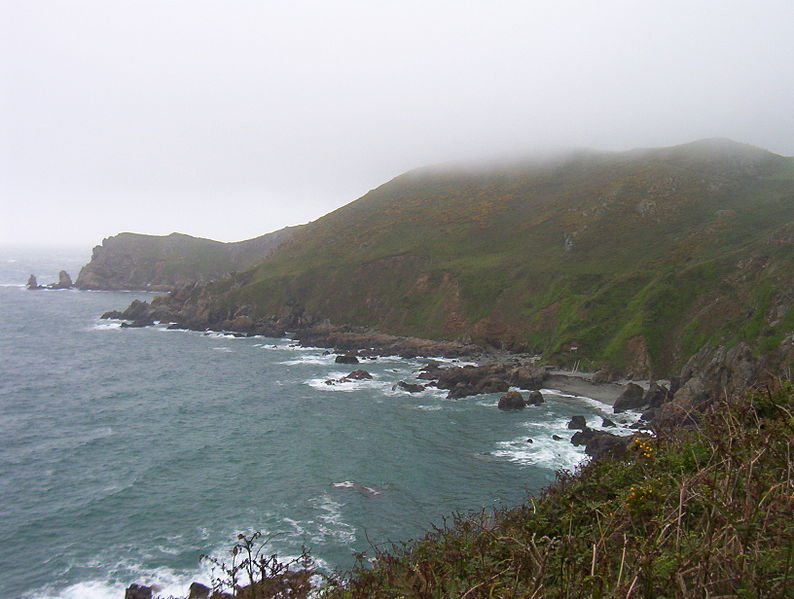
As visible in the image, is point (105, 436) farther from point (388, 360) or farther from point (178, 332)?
point (178, 332)

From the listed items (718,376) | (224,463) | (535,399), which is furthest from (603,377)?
(224,463)

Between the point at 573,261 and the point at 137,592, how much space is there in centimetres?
8943

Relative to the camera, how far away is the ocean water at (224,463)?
2886cm

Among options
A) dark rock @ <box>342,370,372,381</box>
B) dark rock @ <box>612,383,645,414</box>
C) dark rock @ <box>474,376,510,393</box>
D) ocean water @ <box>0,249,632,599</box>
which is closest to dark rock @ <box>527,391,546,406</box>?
ocean water @ <box>0,249,632,599</box>

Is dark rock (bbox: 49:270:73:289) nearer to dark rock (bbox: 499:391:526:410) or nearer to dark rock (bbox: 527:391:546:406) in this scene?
dark rock (bbox: 499:391:526:410)

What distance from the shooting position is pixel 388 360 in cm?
8269

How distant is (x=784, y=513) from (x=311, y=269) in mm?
118694

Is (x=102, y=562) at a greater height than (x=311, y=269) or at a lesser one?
lesser

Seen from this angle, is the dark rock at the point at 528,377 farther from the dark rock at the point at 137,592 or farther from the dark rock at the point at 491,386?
the dark rock at the point at 137,592

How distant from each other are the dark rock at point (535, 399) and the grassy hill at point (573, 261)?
15012 mm

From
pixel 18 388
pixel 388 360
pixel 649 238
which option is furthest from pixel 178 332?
pixel 649 238

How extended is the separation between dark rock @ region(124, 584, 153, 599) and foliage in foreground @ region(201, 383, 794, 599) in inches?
727

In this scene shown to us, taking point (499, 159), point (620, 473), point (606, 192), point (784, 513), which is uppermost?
point (499, 159)

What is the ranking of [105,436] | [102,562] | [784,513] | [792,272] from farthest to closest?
[792,272] < [105,436] < [102,562] < [784,513]
